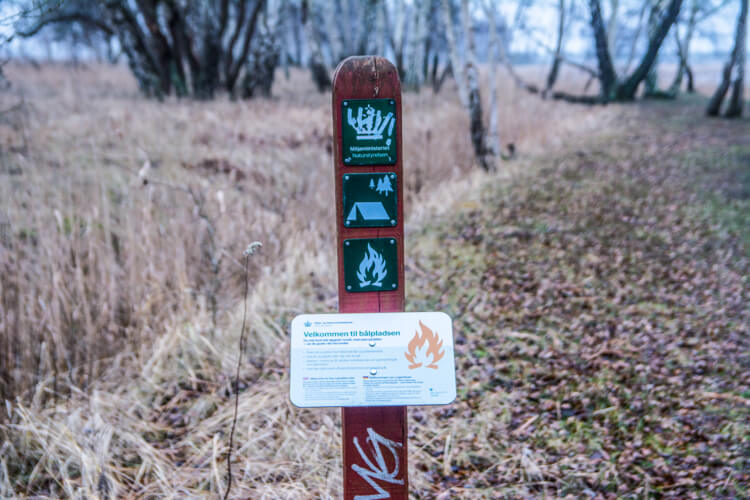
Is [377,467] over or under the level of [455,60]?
under

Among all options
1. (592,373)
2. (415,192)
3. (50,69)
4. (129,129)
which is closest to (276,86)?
(50,69)

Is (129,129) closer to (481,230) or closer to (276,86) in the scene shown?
(481,230)

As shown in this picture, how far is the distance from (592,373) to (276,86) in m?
16.6

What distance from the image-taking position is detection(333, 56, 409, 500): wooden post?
68.1 inches

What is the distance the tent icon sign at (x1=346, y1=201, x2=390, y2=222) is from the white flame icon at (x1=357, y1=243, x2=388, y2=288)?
89 mm

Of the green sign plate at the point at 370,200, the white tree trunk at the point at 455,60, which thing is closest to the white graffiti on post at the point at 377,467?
the green sign plate at the point at 370,200

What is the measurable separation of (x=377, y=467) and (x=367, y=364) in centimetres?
41

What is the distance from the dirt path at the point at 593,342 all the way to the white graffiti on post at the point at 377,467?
3.11 ft

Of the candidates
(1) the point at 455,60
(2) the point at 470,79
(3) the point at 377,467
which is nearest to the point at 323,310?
(3) the point at 377,467

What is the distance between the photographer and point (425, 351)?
1.76m

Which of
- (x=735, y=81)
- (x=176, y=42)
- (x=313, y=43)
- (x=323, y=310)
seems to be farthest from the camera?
(x=313, y=43)

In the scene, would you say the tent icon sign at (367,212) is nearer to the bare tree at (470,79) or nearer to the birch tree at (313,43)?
the bare tree at (470,79)

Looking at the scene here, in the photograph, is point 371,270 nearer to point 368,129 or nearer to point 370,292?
point 370,292

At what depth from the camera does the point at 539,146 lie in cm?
1055
